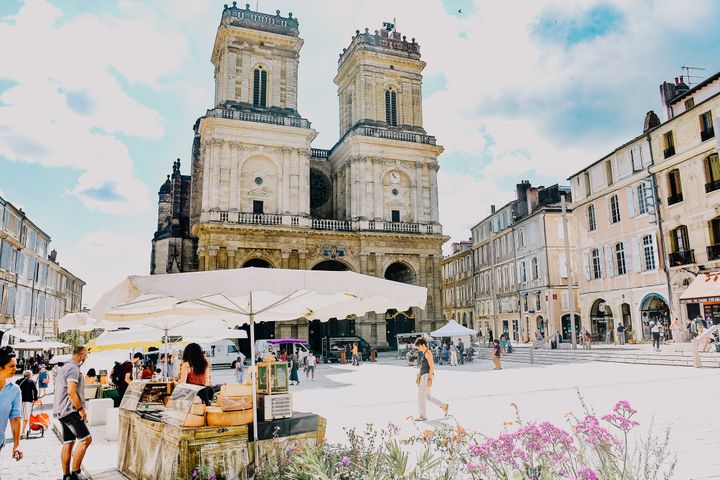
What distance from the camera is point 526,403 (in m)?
10.5

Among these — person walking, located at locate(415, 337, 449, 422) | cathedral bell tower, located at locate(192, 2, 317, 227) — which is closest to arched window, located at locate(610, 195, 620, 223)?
cathedral bell tower, located at locate(192, 2, 317, 227)

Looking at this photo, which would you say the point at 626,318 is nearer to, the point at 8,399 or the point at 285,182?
the point at 285,182

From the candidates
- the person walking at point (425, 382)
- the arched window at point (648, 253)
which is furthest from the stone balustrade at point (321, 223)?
the person walking at point (425, 382)

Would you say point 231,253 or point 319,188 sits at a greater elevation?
point 319,188

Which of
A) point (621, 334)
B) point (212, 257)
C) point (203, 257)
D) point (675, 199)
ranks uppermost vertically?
point (675, 199)

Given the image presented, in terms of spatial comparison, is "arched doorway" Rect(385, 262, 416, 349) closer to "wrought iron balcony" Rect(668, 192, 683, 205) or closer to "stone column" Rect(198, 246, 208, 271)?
"stone column" Rect(198, 246, 208, 271)

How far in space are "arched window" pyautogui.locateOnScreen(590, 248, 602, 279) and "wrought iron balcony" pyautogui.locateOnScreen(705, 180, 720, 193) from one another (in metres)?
7.76

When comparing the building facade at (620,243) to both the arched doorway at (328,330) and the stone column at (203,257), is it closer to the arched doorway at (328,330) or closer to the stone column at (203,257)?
the arched doorway at (328,330)

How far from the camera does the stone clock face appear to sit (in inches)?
1599

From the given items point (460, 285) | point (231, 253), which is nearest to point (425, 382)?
point (231, 253)

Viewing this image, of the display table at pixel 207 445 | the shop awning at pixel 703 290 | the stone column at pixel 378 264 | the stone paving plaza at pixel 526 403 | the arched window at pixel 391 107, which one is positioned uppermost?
the arched window at pixel 391 107

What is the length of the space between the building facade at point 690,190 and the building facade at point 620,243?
613mm

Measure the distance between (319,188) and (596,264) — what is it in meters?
21.6

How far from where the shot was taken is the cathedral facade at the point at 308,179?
32.8 meters
